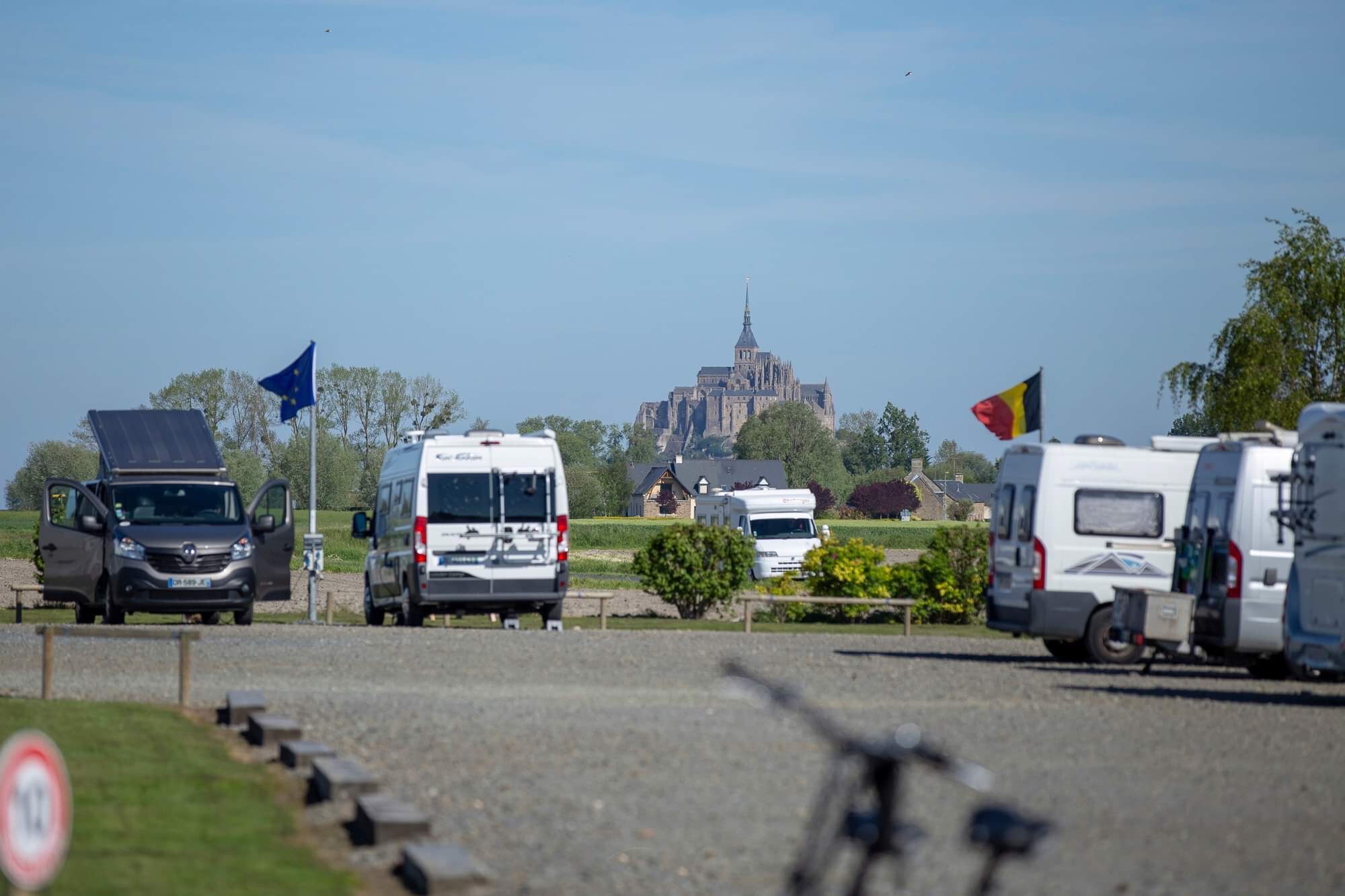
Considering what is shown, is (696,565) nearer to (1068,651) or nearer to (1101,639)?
(1068,651)

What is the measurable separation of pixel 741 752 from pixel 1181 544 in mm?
8923

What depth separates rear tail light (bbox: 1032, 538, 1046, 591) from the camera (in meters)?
19.6

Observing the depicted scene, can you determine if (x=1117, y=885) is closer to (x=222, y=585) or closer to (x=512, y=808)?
(x=512, y=808)

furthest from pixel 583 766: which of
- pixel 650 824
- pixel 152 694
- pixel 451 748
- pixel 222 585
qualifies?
pixel 222 585

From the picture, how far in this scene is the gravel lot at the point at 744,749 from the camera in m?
7.81

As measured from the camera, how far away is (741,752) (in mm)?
11266

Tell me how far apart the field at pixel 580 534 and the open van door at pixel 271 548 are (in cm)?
3047

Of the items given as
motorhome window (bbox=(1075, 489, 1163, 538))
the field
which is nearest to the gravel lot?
motorhome window (bbox=(1075, 489, 1163, 538))

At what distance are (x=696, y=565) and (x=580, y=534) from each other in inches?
2454

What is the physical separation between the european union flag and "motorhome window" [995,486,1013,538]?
14.8 m

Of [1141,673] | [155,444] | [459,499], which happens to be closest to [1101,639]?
[1141,673]

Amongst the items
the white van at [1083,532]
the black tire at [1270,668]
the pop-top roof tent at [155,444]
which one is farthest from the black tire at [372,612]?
the black tire at [1270,668]

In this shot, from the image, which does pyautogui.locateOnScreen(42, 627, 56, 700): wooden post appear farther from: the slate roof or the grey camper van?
the slate roof

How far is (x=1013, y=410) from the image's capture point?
31062mm
